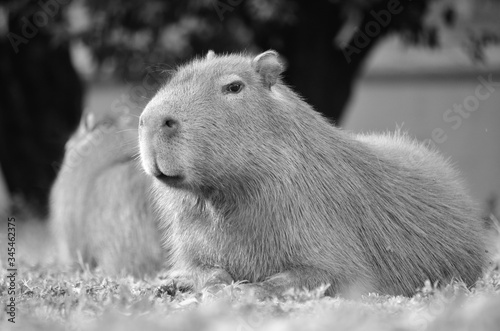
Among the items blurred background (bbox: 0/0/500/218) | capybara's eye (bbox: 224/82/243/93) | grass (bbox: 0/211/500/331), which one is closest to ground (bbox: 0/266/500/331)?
grass (bbox: 0/211/500/331)

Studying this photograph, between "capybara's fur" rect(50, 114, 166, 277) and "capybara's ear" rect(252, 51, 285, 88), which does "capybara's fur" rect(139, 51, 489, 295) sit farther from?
"capybara's fur" rect(50, 114, 166, 277)

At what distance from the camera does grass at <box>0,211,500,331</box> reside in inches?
100

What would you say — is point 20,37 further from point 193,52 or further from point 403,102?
point 403,102

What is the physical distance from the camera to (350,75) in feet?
28.0

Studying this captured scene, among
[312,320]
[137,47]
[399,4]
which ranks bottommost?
[312,320]

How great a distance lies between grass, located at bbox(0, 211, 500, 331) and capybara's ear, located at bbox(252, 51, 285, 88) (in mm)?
979

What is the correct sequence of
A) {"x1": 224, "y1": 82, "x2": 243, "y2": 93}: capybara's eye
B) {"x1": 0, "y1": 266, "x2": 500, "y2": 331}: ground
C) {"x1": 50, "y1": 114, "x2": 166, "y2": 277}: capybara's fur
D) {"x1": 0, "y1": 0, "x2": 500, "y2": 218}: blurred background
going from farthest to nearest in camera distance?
{"x1": 0, "y1": 0, "x2": 500, "y2": 218}: blurred background
{"x1": 50, "y1": 114, "x2": 166, "y2": 277}: capybara's fur
{"x1": 224, "y1": 82, "x2": 243, "y2": 93}: capybara's eye
{"x1": 0, "y1": 266, "x2": 500, "y2": 331}: ground

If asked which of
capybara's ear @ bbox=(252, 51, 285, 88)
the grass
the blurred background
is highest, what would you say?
the blurred background

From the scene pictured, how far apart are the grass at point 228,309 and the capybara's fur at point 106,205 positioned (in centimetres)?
100

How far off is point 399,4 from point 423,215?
382 cm

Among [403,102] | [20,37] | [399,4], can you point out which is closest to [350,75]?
[399,4]

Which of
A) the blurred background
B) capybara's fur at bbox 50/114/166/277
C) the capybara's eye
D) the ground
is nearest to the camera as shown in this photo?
the ground

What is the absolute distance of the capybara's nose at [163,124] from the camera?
3594 mm

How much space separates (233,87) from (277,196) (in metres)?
0.51
